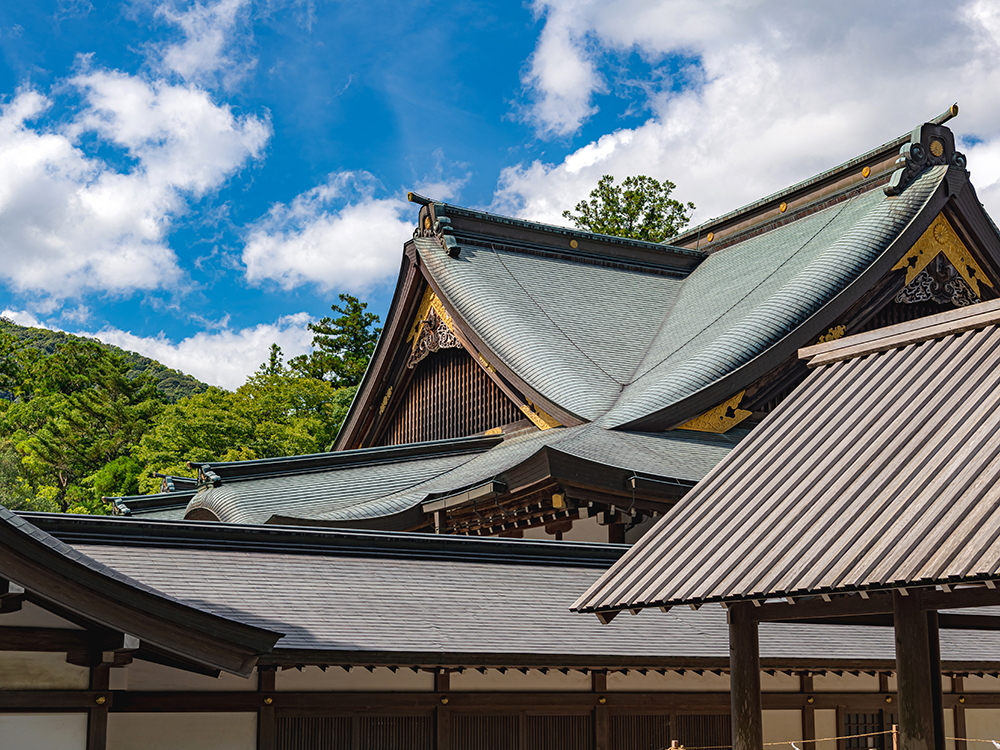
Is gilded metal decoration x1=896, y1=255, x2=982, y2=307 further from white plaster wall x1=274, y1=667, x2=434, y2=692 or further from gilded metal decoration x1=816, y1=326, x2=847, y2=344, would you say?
white plaster wall x1=274, y1=667, x2=434, y2=692

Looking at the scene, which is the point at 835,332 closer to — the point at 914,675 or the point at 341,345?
the point at 914,675

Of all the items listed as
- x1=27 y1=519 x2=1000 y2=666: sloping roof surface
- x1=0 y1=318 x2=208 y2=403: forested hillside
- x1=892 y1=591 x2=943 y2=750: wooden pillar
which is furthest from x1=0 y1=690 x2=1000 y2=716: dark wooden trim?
→ x1=0 y1=318 x2=208 y2=403: forested hillside

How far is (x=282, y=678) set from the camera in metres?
8.32

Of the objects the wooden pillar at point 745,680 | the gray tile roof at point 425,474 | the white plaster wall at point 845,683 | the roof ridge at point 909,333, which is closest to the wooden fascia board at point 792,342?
the gray tile roof at point 425,474

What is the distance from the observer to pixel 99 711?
287 inches

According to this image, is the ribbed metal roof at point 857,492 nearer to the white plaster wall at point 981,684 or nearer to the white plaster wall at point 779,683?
the white plaster wall at point 779,683

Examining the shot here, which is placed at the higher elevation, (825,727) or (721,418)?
(721,418)

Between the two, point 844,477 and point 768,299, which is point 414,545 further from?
point 768,299

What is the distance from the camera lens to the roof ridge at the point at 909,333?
7.68m

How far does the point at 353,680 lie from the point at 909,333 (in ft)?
16.1

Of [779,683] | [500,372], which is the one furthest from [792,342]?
[779,683]

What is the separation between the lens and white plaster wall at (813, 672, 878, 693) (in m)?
10.8

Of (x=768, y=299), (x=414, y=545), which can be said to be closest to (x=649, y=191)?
(x=768, y=299)

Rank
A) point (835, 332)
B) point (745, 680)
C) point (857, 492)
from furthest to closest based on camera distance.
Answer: point (835, 332)
point (745, 680)
point (857, 492)
